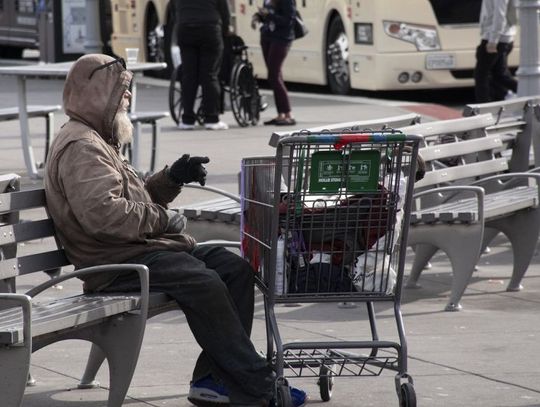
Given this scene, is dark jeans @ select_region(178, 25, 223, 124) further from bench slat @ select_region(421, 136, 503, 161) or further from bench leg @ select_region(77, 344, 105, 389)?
bench leg @ select_region(77, 344, 105, 389)

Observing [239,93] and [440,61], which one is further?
[440,61]

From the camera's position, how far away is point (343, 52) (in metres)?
19.6

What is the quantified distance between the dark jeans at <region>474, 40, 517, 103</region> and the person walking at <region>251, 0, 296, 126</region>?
6.86 ft

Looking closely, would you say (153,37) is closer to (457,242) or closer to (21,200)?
(457,242)

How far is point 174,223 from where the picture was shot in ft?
18.3

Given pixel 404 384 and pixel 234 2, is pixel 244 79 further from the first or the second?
pixel 404 384

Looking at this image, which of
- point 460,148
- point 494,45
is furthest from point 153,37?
point 460,148

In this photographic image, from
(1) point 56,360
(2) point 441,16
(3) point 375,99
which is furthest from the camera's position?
(3) point 375,99

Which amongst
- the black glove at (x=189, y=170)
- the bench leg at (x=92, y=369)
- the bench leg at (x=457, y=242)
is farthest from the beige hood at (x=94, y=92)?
the bench leg at (x=457, y=242)

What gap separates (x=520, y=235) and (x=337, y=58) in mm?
11673

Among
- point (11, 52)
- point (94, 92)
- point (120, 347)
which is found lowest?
point (11, 52)

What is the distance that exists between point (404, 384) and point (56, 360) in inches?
72.7

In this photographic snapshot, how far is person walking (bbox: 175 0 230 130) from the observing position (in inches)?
593

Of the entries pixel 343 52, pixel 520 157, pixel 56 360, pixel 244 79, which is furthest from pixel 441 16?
pixel 56 360
